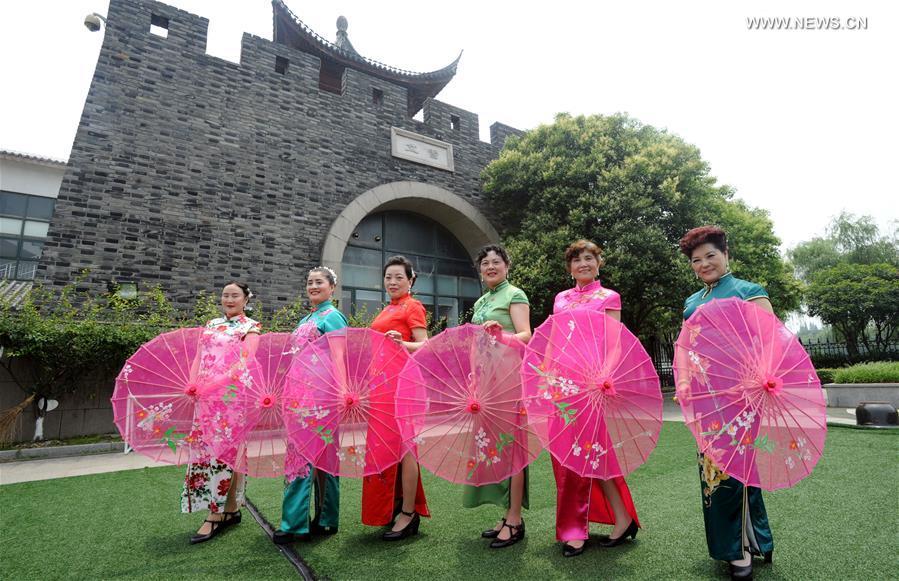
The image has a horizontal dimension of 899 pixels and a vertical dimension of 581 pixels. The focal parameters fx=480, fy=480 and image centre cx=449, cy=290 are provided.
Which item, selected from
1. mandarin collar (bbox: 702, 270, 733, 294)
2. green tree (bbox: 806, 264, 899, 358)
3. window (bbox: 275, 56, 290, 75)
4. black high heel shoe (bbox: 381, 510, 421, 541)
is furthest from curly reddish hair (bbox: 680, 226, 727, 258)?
green tree (bbox: 806, 264, 899, 358)

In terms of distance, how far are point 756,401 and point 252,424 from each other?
2328 mm

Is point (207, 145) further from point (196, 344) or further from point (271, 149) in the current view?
point (196, 344)

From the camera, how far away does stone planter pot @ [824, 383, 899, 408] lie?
26.1ft

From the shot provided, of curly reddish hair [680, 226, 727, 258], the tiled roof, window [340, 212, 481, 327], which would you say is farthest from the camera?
window [340, 212, 481, 327]

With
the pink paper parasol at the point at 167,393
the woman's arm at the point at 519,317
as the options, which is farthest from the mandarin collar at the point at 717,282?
the pink paper parasol at the point at 167,393

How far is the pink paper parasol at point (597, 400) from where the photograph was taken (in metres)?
2.01

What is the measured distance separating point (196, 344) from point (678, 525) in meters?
2.84

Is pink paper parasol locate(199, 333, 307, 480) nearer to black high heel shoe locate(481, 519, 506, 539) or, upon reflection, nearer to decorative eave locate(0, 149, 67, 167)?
black high heel shoe locate(481, 519, 506, 539)

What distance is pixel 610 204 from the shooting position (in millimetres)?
9336

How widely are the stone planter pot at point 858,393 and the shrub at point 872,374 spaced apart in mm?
189

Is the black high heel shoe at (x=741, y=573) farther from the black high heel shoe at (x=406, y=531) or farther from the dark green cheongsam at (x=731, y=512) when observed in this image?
the black high heel shoe at (x=406, y=531)

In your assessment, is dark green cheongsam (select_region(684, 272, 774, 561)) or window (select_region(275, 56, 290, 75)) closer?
dark green cheongsam (select_region(684, 272, 774, 561))

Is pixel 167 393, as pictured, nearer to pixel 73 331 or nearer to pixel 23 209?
pixel 73 331

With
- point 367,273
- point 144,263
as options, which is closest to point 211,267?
point 144,263
